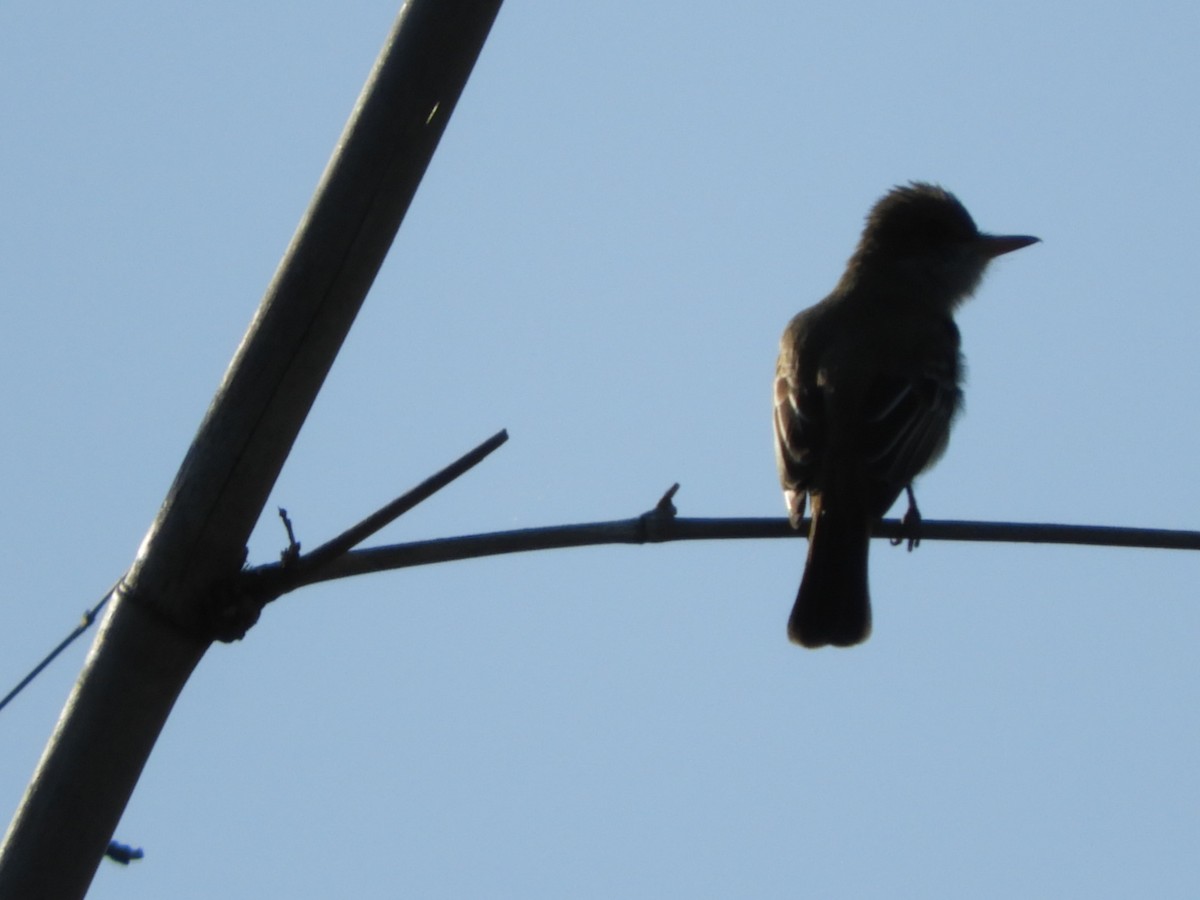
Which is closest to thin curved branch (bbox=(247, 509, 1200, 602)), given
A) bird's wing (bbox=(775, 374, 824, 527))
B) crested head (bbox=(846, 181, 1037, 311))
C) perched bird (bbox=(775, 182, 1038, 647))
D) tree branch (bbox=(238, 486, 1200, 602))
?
tree branch (bbox=(238, 486, 1200, 602))

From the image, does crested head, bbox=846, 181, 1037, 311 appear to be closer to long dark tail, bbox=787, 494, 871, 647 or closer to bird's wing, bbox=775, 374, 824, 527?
bird's wing, bbox=775, 374, 824, 527

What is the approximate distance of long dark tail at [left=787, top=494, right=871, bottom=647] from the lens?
18.7ft

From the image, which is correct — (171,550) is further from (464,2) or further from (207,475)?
(464,2)

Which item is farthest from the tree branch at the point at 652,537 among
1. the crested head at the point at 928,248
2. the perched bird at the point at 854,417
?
the crested head at the point at 928,248

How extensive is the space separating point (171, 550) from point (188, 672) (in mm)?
183

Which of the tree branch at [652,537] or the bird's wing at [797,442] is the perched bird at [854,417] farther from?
the tree branch at [652,537]

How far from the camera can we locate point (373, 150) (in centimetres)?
252

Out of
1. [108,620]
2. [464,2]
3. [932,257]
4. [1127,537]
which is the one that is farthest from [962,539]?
[932,257]

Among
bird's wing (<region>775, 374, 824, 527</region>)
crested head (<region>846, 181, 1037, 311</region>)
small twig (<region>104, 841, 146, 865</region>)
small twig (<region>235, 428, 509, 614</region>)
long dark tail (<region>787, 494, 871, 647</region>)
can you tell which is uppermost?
crested head (<region>846, 181, 1037, 311</region>)

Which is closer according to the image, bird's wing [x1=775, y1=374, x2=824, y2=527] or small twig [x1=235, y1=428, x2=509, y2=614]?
small twig [x1=235, y1=428, x2=509, y2=614]

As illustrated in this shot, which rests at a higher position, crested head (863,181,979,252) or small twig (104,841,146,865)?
crested head (863,181,979,252)

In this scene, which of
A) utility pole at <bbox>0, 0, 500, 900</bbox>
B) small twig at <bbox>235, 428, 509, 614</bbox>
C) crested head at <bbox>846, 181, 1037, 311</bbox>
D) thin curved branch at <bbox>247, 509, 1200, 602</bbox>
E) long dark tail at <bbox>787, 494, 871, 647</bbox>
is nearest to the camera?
utility pole at <bbox>0, 0, 500, 900</bbox>

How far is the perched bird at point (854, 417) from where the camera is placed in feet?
18.8

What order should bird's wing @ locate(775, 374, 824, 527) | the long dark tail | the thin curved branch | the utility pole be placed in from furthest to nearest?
bird's wing @ locate(775, 374, 824, 527)
the long dark tail
the thin curved branch
the utility pole
